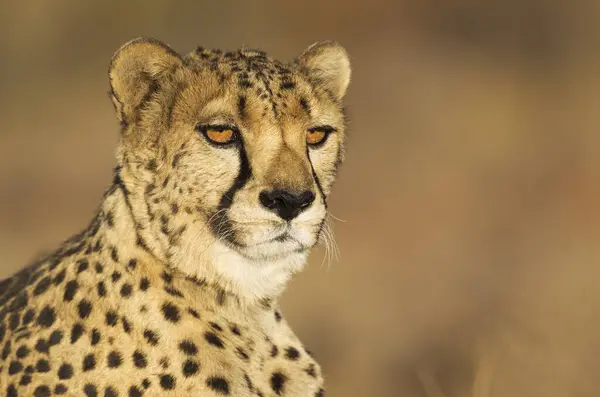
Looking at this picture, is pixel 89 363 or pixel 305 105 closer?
pixel 89 363

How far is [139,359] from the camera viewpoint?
142 inches

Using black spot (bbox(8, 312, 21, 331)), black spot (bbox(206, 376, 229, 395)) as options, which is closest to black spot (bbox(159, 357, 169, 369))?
black spot (bbox(206, 376, 229, 395))

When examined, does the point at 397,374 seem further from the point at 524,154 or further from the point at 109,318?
the point at 524,154

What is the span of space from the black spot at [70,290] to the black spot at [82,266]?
3 centimetres

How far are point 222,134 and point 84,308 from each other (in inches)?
21.7

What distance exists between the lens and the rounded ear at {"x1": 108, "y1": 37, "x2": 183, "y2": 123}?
3.80m

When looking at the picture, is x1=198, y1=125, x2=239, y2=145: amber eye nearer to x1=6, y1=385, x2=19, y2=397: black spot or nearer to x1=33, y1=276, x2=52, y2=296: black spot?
x1=33, y1=276, x2=52, y2=296: black spot

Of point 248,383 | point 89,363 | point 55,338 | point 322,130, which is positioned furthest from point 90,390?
point 322,130

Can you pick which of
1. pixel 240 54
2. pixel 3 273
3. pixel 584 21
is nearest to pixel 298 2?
pixel 584 21

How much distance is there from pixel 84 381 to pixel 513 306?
4668 millimetres

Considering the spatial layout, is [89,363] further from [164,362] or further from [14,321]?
[14,321]

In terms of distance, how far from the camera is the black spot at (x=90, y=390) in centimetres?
357

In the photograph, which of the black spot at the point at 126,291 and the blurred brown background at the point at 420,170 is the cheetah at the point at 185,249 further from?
the blurred brown background at the point at 420,170

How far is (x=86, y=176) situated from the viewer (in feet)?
38.3
